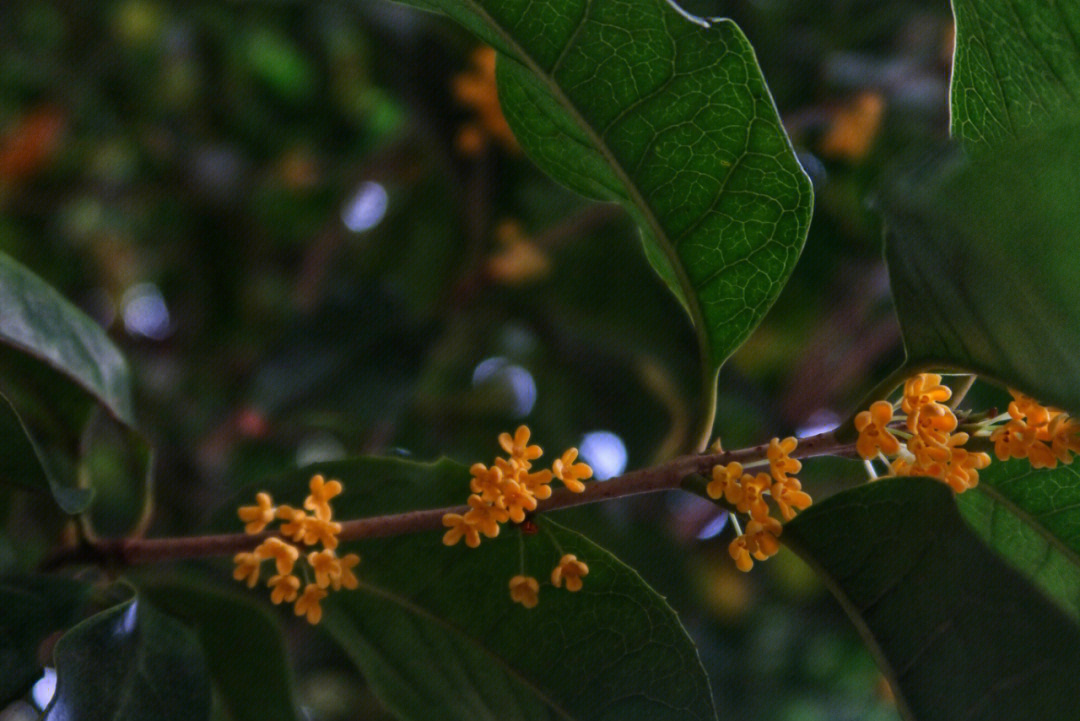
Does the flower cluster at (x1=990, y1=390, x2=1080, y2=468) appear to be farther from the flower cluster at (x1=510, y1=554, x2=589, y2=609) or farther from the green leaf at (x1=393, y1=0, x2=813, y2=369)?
the flower cluster at (x1=510, y1=554, x2=589, y2=609)

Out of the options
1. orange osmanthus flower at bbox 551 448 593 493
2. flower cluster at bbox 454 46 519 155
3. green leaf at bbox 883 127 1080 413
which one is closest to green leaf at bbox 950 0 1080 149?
green leaf at bbox 883 127 1080 413

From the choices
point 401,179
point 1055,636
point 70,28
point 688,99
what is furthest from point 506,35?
point 70,28

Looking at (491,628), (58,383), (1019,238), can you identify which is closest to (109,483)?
(58,383)

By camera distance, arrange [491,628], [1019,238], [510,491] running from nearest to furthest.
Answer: [1019,238] < [510,491] < [491,628]

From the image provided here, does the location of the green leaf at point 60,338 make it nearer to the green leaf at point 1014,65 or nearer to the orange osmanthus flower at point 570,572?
the orange osmanthus flower at point 570,572

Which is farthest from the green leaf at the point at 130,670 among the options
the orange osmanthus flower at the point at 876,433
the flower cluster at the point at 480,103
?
the flower cluster at the point at 480,103

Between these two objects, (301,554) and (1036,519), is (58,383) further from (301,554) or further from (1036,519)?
(1036,519)

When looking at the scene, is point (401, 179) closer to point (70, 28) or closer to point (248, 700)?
point (70, 28)
